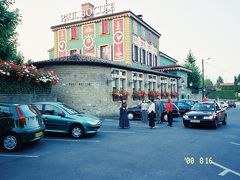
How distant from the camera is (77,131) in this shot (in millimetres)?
10477

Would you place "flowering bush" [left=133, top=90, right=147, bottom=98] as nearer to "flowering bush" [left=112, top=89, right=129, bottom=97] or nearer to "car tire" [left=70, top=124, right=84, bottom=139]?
"flowering bush" [left=112, top=89, right=129, bottom=97]

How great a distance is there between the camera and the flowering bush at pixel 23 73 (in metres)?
13.5

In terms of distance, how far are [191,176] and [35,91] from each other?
500 inches

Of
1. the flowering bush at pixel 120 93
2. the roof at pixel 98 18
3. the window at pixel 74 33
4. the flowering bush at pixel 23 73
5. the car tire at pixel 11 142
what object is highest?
the roof at pixel 98 18

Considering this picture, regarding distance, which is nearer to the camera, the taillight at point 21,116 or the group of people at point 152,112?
the taillight at point 21,116

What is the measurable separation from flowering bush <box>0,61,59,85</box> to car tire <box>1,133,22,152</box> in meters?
6.31

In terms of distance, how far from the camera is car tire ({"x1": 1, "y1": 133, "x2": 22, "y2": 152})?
789 cm

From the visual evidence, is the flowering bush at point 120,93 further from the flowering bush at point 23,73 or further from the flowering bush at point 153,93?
the flowering bush at point 23,73

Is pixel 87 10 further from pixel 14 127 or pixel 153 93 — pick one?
pixel 14 127

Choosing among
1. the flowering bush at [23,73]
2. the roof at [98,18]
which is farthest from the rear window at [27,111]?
the roof at [98,18]

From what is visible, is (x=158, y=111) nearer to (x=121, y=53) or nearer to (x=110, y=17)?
(x=121, y=53)

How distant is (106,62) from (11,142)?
13013 millimetres

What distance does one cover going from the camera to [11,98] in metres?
14.1

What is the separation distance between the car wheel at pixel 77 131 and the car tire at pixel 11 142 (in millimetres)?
2844
